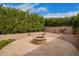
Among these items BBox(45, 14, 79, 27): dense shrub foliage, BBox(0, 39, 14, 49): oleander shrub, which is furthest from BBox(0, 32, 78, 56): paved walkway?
BBox(45, 14, 79, 27): dense shrub foliage

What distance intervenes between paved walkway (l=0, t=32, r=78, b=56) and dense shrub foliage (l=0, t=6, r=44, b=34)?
0.43ft

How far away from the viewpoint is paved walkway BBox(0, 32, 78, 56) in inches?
86.0

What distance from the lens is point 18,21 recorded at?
7.45 ft

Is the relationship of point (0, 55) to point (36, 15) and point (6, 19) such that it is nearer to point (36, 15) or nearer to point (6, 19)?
point (6, 19)

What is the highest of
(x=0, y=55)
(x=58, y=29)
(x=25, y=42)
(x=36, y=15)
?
(x=36, y=15)

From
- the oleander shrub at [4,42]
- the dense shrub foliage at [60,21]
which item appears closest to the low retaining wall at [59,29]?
the dense shrub foliage at [60,21]

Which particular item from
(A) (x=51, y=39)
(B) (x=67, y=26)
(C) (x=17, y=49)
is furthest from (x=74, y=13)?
(C) (x=17, y=49)

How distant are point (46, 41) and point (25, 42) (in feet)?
0.82

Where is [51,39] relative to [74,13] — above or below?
below

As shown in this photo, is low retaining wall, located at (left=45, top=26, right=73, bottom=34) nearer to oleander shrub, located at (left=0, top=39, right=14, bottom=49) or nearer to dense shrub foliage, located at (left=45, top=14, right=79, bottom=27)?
dense shrub foliage, located at (left=45, top=14, right=79, bottom=27)

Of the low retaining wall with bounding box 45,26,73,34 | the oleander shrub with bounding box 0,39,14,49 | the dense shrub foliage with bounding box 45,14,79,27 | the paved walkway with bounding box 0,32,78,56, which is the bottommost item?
the paved walkway with bounding box 0,32,78,56

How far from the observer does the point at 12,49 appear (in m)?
2.19

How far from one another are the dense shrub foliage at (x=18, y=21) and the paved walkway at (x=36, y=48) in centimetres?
13

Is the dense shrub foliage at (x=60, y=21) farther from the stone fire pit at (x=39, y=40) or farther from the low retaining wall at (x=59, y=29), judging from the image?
the stone fire pit at (x=39, y=40)
